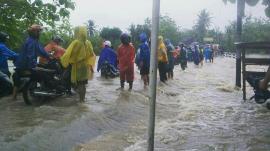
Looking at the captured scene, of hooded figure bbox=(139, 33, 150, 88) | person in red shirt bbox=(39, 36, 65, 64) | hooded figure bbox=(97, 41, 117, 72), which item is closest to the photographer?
person in red shirt bbox=(39, 36, 65, 64)

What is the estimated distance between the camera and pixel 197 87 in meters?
14.9

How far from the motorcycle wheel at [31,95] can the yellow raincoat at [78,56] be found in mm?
754

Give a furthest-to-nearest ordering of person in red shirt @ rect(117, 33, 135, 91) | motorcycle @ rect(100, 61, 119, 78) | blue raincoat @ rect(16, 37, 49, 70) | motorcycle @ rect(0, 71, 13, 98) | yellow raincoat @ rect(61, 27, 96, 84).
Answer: motorcycle @ rect(100, 61, 119, 78) → person in red shirt @ rect(117, 33, 135, 91) → motorcycle @ rect(0, 71, 13, 98) → yellow raincoat @ rect(61, 27, 96, 84) → blue raincoat @ rect(16, 37, 49, 70)

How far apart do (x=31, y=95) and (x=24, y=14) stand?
2770 millimetres

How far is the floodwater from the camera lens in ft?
20.5

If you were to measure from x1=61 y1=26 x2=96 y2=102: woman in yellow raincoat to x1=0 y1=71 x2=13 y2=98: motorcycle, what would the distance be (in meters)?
1.36

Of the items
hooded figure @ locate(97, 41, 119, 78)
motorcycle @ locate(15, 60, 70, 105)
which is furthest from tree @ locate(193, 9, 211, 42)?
motorcycle @ locate(15, 60, 70, 105)

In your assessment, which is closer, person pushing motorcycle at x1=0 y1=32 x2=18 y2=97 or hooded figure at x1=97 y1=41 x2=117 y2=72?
person pushing motorcycle at x1=0 y1=32 x2=18 y2=97

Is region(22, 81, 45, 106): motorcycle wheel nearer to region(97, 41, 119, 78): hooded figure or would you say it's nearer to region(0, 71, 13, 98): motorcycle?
region(0, 71, 13, 98): motorcycle

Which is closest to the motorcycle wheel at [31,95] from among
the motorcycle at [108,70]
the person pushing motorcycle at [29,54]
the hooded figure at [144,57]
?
the person pushing motorcycle at [29,54]

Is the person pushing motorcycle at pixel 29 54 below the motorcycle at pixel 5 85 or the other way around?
the other way around

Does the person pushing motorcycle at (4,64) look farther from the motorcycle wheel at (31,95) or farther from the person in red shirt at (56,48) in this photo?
the person in red shirt at (56,48)

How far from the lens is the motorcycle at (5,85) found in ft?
30.5

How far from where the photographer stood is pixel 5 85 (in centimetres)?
950
